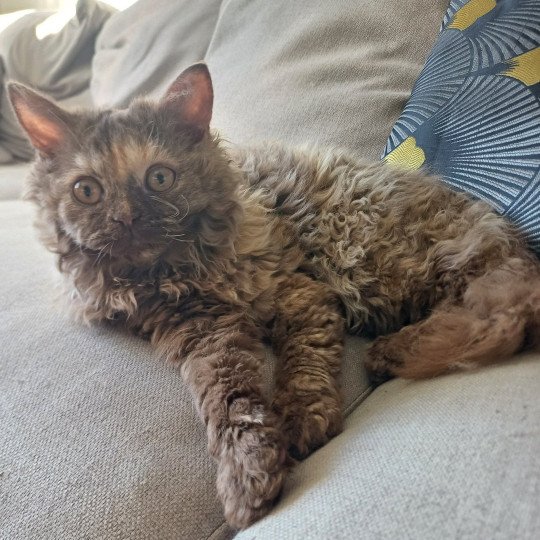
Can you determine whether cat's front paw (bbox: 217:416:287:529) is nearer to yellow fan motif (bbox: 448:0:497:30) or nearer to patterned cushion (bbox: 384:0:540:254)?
patterned cushion (bbox: 384:0:540:254)

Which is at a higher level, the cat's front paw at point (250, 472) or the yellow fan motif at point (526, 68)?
the yellow fan motif at point (526, 68)

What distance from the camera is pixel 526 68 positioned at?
3.92ft

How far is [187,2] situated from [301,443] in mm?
1967

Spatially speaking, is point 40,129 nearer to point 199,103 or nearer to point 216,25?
point 199,103

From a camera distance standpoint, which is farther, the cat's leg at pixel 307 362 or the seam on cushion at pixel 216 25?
the seam on cushion at pixel 216 25

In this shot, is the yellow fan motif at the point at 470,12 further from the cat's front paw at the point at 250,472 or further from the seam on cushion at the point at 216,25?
the cat's front paw at the point at 250,472

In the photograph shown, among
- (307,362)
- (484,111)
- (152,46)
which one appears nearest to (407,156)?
(484,111)

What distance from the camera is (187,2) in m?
2.22

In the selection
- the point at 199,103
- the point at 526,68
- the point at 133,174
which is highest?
the point at 526,68

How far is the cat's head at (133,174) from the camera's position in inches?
42.2

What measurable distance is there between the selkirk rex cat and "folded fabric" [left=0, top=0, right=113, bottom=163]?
5.24 feet

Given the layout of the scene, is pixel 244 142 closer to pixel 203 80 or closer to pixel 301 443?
pixel 203 80

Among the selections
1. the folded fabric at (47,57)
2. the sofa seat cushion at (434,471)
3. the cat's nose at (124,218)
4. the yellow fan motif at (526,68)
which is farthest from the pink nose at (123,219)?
the folded fabric at (47,57)

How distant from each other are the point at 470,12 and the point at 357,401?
1080 millimetres
